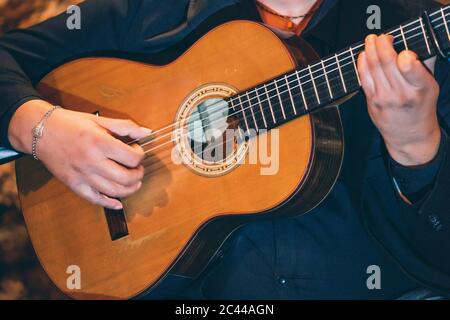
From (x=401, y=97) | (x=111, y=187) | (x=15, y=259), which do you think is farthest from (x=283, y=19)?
(x=15, y=259)

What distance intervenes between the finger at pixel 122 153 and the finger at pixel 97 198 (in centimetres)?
9

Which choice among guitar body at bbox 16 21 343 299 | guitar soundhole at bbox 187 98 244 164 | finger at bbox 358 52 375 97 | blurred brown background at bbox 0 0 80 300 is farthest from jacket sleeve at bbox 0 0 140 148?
finger at bbox 358 52 375 97

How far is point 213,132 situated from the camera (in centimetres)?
108

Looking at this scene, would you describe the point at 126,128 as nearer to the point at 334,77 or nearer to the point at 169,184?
the point at 169,184

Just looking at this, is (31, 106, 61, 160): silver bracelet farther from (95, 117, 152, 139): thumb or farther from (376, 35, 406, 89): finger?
(376, 35, 406, 89): finger

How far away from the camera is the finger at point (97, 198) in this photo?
1.13 m

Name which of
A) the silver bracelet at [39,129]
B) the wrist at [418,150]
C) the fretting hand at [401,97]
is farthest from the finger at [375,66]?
the silver bracelet at [39,129]

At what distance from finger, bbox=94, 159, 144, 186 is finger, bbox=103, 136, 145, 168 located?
1cm

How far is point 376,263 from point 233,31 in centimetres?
56

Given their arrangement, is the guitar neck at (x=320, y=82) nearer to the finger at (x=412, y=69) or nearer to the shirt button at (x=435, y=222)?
the finger at (x=412, y=69)

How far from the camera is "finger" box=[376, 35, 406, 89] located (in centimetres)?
88

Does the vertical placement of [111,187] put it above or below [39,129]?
below

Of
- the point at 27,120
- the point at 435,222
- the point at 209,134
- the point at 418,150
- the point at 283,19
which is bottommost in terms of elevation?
the point at 435,222

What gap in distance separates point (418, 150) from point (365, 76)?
172mm
